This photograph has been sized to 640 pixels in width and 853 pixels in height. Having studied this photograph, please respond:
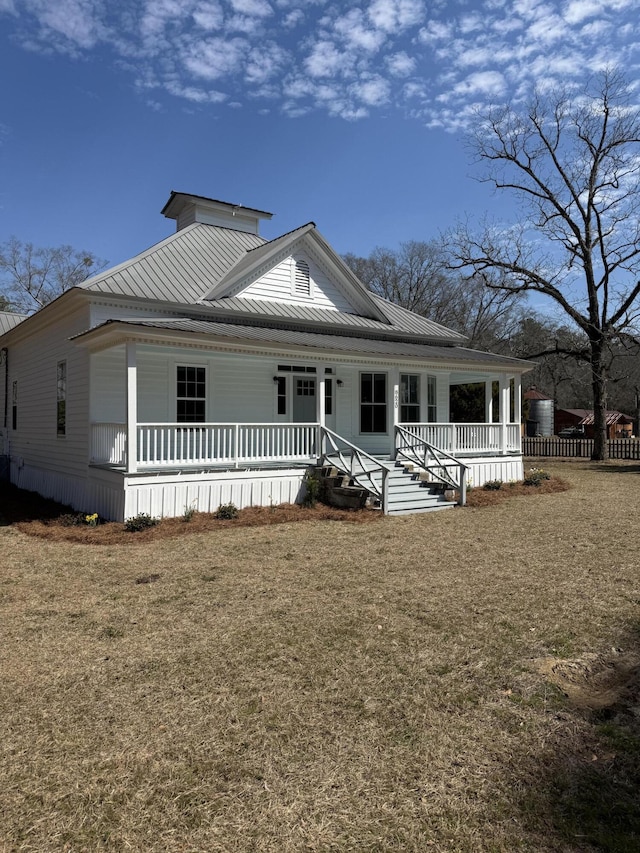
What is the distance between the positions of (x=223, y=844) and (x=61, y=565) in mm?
6144

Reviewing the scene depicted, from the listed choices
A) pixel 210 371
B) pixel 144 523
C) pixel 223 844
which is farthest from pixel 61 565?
pixel 210 371

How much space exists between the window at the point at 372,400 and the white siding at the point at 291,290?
2.20 metres

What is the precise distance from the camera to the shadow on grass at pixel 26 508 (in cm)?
1191

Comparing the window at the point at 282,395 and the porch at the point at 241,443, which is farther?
the window at the point at 282,395

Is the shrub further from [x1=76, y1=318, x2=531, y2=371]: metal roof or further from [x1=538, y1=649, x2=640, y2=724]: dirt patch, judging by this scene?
[x1=538, y1=649, x2=640, y2=724]: dirt patch

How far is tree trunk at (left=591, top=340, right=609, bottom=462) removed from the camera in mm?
26453

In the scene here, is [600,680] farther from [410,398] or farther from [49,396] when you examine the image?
[49,396]

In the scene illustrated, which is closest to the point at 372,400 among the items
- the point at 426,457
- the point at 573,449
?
the point at 426,457

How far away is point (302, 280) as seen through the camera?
16.4m

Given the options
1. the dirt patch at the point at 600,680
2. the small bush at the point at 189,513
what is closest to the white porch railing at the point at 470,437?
the small bush at the point at 189,513

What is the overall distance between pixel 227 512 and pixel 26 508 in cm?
548

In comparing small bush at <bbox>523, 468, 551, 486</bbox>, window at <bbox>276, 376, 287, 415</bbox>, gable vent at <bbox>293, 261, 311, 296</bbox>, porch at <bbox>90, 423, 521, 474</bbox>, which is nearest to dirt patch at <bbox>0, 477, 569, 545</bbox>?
porch at <bbox>90, 423, 521, 474</bbox>

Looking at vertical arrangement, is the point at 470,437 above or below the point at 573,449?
above

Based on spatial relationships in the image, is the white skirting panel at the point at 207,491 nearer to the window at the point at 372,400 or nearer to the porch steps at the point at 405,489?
the porch steps at the point at 405,489
